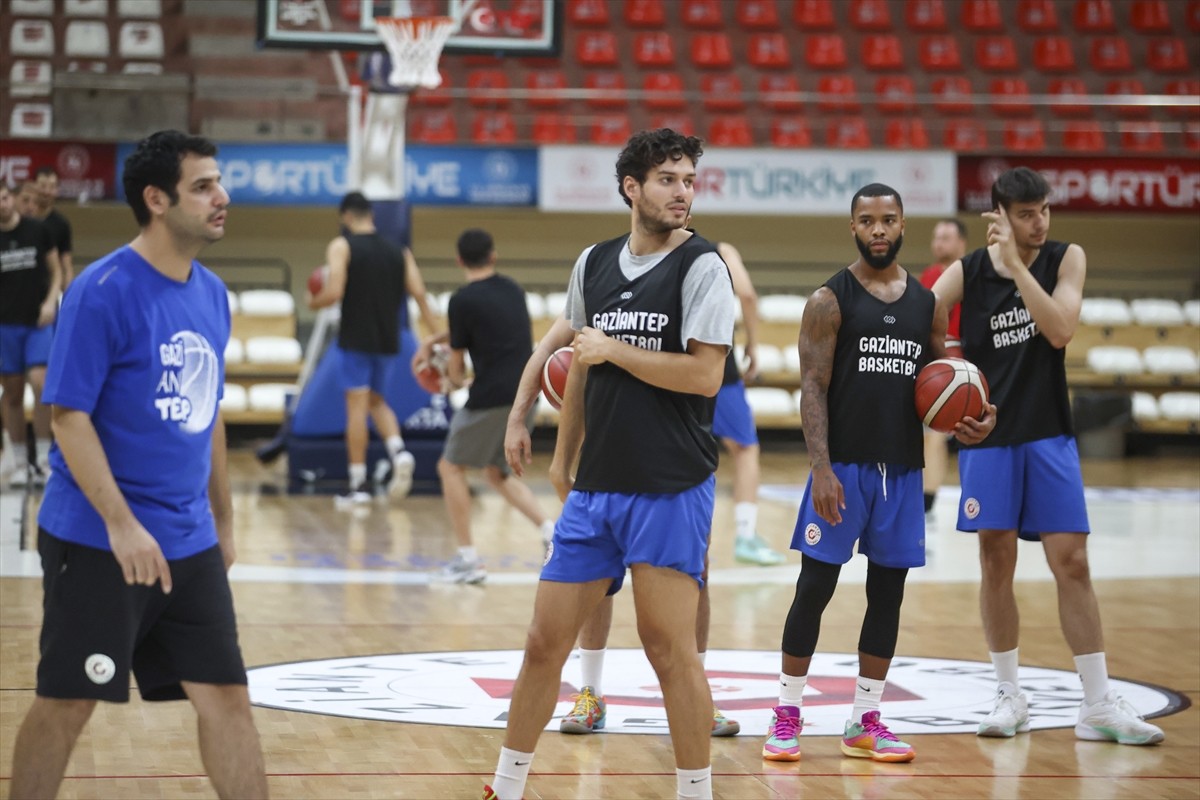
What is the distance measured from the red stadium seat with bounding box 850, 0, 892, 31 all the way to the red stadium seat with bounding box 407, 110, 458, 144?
18.8 feet

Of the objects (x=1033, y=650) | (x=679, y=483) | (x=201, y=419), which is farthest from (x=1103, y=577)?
(x=201, y=419)

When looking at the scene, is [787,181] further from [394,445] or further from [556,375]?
[556,375]

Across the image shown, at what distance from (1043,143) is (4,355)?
36.2 feet

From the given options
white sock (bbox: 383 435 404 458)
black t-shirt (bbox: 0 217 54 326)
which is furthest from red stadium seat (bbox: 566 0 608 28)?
black t-shirt (bbox: 0 217 54 326)

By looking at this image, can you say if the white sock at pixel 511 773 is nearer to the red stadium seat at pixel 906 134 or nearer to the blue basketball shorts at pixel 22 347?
the blue basketball shorts at pixel 22 347

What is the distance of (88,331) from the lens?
3.53 meters

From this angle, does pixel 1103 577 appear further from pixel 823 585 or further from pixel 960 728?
pixel 823 585

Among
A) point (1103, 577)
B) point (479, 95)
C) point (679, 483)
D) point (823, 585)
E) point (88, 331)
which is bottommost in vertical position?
point (1103, 577)

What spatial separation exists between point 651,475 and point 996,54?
17.2 metres

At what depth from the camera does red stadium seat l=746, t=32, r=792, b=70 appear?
19969 mm

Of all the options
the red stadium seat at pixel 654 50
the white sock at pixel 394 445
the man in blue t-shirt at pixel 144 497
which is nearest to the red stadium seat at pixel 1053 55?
the red stadium seat at pixel 654 50

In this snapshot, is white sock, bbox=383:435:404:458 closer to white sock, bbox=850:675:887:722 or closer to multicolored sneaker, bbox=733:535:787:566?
multicolored sneaker, bbox=733:535:787:566

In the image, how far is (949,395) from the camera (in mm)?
5234

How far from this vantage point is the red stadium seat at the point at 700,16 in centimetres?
2042
